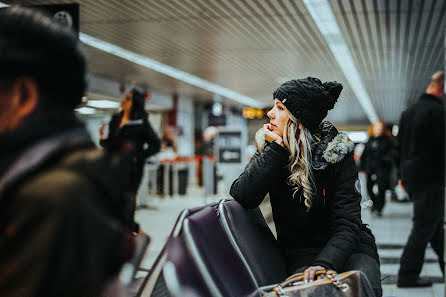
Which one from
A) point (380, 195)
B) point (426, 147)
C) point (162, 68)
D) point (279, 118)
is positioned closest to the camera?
point (279, 118)

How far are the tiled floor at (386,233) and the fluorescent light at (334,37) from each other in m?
3.38

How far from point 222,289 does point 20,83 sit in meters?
0.94

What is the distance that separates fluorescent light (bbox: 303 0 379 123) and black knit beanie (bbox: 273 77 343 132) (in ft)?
17.9

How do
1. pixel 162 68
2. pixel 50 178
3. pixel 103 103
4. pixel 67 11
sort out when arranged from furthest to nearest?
pixel 103 103, pixel 162 68, pixel 67 11, pixel 50 178

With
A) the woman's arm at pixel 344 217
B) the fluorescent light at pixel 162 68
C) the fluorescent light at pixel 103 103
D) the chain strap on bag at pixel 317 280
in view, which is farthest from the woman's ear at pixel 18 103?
the fluorescent light at pixel 103 103

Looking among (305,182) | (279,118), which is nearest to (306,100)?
(279,118)

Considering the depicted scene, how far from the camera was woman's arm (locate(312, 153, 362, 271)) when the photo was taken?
1.98 m

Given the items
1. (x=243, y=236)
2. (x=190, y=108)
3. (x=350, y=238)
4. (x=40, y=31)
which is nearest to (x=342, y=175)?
(x=350, y=238)

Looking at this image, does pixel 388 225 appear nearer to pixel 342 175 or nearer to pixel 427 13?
pixel 427 13

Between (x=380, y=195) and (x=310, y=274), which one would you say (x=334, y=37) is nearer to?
(x=380, y=195)

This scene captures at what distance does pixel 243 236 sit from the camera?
188 cm

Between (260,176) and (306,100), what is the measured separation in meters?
0.38

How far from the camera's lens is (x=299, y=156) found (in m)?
2.17

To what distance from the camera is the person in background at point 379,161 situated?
9.24 metres
